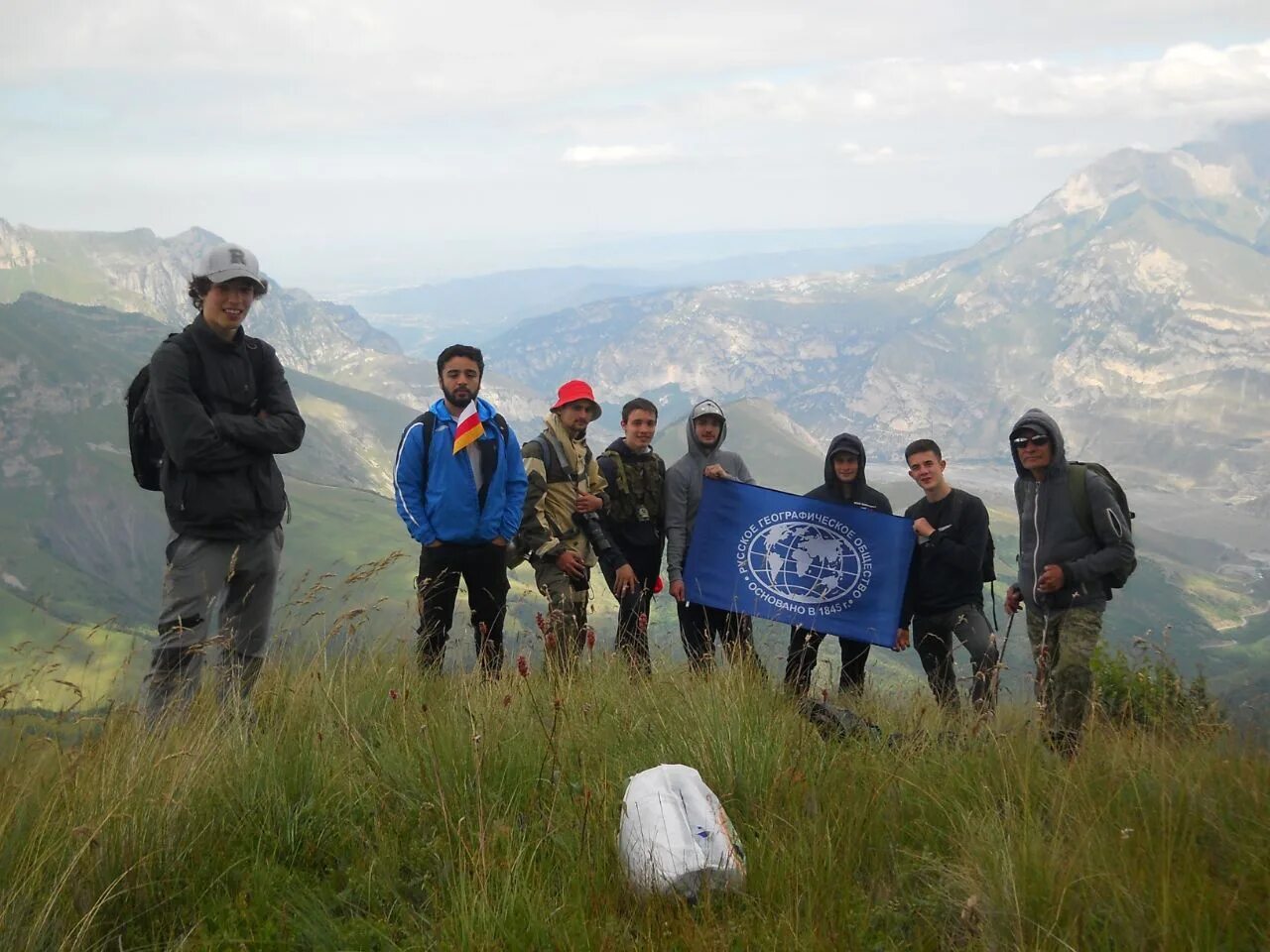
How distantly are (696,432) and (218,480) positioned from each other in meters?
4.30

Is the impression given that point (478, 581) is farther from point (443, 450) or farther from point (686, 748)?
point (686, 748)

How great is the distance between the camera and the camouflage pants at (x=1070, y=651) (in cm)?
701

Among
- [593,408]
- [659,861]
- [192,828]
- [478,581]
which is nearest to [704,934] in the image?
[659,861]

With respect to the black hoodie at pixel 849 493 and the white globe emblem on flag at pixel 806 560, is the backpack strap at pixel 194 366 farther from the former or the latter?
the black hoodie at pixel 849 493

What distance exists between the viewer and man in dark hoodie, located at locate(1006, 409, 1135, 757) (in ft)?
23.5

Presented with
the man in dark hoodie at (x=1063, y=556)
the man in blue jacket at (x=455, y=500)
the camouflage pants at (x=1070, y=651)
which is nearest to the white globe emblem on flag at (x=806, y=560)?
the man in dark hoodie at (x=1063, y=556)

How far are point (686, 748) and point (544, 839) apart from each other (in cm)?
98

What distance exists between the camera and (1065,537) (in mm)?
7516

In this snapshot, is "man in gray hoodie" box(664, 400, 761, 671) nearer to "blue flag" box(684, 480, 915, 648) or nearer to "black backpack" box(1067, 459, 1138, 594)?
"blue flag" box(684, 480, 915, 648)

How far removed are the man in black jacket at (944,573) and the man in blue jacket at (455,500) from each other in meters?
A: 3.43

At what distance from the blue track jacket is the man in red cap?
680mm

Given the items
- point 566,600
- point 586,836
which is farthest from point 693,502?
point 586,836

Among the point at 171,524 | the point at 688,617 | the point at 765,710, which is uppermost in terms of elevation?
the point at 171,524

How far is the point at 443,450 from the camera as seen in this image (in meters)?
7.61
